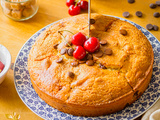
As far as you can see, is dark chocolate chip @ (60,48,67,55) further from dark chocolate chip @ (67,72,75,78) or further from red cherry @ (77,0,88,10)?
red cherry @ (77,0,88,10)

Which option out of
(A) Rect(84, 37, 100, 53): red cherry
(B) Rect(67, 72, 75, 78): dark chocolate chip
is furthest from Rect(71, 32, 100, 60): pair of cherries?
(B) Rect(67, 72, 75, 78): dark chocolate chip

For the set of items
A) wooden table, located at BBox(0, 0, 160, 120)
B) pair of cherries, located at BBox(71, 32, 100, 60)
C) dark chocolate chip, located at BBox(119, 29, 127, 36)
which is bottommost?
wooden table, located at BBox(0, 0, 160, 120)

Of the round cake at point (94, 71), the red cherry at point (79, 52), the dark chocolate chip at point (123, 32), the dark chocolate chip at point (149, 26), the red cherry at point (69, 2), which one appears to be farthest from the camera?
the red cherry at point (69, 2)

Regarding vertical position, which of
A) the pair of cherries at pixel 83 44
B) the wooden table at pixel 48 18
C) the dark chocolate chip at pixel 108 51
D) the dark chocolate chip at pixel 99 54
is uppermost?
the pair of cherries at pixel 83 44

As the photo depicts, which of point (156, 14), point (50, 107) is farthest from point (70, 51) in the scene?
point (156, 14)

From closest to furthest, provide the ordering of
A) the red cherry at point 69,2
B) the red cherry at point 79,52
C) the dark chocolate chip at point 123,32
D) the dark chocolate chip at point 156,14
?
the red cherry at point 79,52 → the dark chocolate chip at point 123,32 → the dark chocolate chip at point 156,14 → the red cherry at point 69,2

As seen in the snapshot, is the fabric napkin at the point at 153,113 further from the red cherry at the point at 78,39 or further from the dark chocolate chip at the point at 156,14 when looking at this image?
the dark chocolate chip at the point at 156,14

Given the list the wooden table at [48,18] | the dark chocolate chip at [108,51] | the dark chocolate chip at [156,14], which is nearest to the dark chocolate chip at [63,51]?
the dark chocolate chip at [108,51]

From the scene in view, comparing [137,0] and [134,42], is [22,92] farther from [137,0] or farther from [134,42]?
[137,0]
